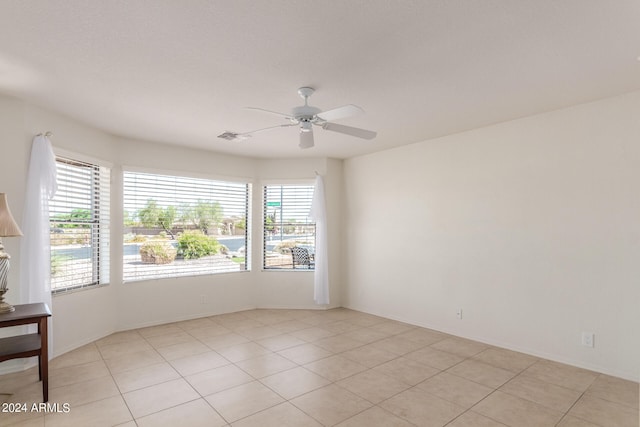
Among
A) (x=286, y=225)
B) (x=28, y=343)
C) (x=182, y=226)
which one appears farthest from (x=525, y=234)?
(x=28, y=343)

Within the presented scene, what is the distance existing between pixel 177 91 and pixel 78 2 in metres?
1.25

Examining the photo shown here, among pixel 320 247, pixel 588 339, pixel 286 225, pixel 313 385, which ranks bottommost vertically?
pixel 313 385

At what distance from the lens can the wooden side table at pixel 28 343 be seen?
274 centimetres

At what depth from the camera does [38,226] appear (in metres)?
3.51

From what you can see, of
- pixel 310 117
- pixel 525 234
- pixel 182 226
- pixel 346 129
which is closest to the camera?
pixel 310 117

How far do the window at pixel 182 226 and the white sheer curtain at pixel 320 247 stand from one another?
1178mm

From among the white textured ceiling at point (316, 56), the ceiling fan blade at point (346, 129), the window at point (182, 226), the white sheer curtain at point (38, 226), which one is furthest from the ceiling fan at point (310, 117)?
the window at point (182, 226)

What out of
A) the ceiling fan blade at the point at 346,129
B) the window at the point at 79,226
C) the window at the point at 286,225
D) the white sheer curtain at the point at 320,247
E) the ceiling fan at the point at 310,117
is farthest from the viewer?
the window at the point at 286,225

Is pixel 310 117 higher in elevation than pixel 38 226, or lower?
higher

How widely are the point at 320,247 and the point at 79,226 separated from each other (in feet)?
11.0

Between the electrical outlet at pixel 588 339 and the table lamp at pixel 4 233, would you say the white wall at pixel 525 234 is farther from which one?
the table lamp at pixel 4 233

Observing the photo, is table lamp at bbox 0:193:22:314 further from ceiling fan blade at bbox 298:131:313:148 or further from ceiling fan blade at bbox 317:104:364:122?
ceiling fan blade at bbox 317:104:364:122

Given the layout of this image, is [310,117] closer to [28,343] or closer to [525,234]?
[525,234]

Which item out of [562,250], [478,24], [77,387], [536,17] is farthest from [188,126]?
[562,250]
